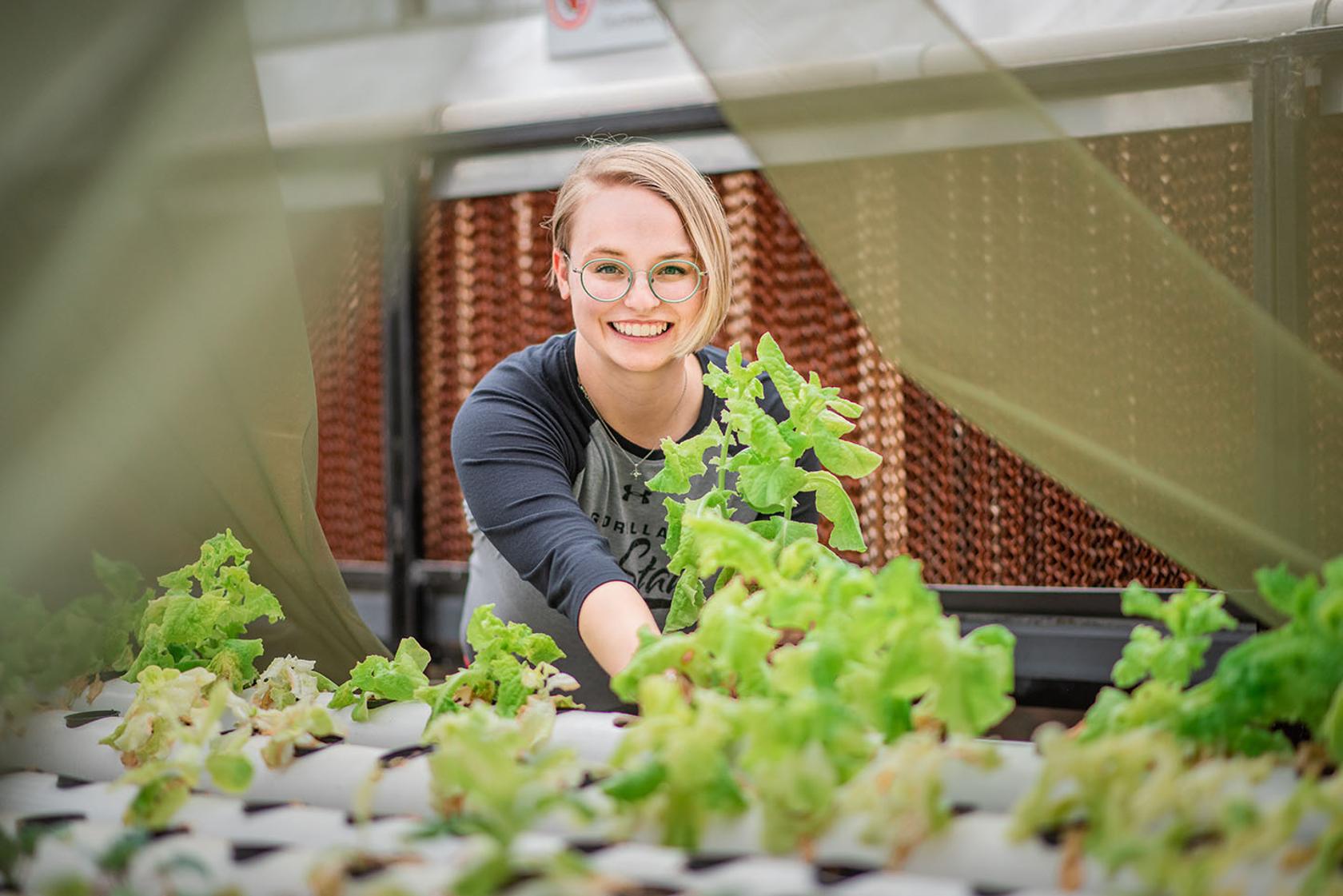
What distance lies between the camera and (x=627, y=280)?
1188 millimetres

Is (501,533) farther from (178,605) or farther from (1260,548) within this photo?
(1260,548)

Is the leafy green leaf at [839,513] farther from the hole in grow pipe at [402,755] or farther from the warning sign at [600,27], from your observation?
the warning sign at [600,27]

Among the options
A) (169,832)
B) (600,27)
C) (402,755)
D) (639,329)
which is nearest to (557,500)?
(639,329)

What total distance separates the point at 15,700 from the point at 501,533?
41cm

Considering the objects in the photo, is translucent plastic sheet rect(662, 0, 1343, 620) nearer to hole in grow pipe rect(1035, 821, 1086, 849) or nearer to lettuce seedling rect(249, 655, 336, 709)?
hole in grow pipe rect(1035, 821, 1086, 849)

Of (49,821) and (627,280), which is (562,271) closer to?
(627,280)

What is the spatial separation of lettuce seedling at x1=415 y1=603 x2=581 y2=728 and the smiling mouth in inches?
16.0

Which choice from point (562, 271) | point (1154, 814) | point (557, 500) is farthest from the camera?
point (562, 271)

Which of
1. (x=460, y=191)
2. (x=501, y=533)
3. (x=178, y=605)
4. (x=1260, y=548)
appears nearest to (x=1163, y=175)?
(x=1260, y=548)

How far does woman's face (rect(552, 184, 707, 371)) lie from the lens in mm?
1191

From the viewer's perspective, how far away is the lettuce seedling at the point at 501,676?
2.76 feet

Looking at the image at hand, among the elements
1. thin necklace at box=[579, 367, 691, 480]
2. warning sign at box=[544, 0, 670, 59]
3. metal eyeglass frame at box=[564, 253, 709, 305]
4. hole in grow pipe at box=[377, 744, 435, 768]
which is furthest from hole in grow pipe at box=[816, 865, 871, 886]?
warning sign at box=[544, 0, 670, 59]

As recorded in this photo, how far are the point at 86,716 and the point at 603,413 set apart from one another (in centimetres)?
62

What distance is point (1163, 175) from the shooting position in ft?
3.63
